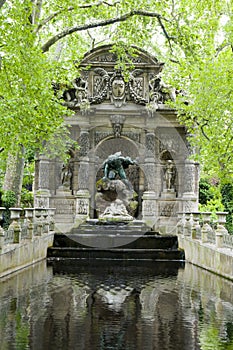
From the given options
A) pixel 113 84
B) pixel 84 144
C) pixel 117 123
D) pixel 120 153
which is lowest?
pixel 120 153

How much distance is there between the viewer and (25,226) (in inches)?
606

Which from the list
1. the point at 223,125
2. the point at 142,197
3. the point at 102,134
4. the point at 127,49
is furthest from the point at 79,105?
the point at 223,125

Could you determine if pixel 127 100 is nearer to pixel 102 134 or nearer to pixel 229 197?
pixel 102 134

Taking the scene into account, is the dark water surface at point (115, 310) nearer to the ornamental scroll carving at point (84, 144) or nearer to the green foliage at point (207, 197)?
the ornamental scroll carving at point (84, 144)

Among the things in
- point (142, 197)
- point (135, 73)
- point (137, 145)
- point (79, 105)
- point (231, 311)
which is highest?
point (135, 73)

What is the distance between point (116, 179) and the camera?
73.2 feet

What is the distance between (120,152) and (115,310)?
13.6 metres

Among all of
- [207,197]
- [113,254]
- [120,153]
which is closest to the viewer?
[113,254]

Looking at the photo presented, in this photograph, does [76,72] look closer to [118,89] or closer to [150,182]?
[118,89]

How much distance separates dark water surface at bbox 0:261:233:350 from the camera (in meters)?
7.15

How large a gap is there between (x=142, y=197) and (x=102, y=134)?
9.68 feet

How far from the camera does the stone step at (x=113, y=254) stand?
17.3 m

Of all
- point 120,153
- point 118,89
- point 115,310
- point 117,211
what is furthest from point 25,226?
point 118,89

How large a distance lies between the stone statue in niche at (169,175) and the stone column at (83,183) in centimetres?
306
